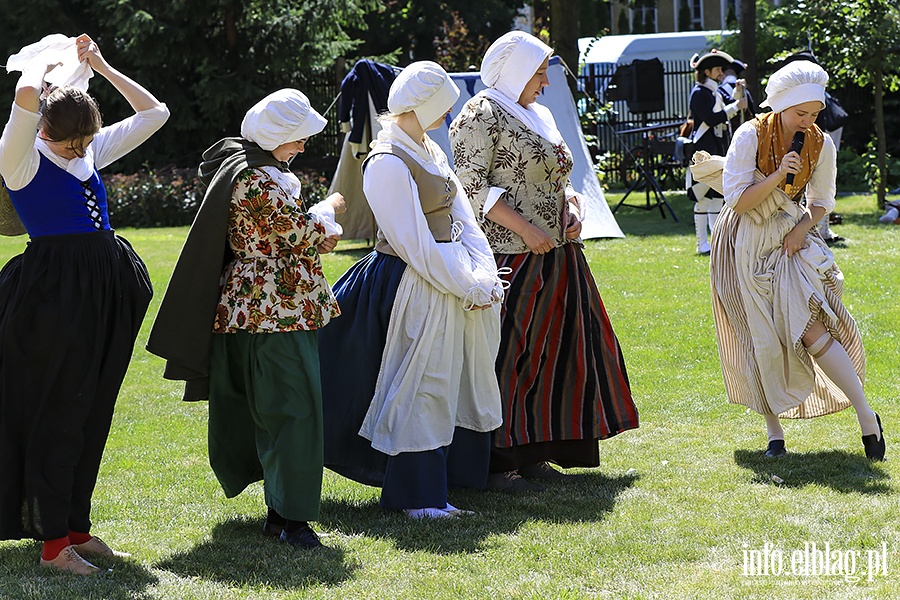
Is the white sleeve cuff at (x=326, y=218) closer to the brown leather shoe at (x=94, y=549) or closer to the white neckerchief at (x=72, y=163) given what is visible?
the white neckerchief at (x=72, y=163)

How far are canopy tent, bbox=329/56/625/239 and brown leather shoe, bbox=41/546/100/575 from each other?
7.76 meters

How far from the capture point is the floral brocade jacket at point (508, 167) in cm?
477

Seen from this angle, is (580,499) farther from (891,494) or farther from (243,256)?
(243,256)

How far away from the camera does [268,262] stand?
3955 millimetres

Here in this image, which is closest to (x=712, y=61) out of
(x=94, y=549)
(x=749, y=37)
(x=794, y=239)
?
(x=749, y=37)

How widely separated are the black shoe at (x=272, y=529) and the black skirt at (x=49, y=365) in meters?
0.71

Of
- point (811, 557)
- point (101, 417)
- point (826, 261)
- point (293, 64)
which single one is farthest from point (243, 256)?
point (293, 64)

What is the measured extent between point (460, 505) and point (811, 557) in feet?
4.62

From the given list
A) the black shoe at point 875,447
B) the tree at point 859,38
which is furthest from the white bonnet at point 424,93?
the tree at point 859,38

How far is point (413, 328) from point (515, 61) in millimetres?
1240

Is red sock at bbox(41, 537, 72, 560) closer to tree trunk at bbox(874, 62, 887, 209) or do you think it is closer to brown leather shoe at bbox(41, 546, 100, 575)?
brown leather shoe at bbox(41, 546, 100, 575)

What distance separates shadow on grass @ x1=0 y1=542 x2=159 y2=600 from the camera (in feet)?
11.5

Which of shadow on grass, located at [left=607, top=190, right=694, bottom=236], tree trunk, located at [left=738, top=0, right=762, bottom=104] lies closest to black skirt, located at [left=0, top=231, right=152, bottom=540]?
shadow on grass, located at [left=607, top=190, right=694, bottom=236]

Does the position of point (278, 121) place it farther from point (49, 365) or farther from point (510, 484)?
point (510, 484)
